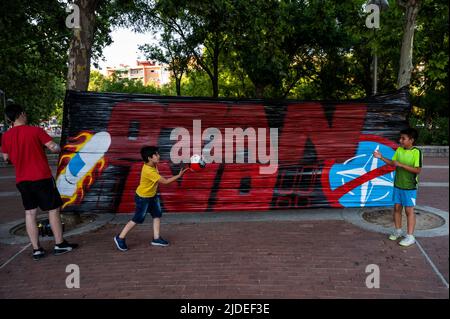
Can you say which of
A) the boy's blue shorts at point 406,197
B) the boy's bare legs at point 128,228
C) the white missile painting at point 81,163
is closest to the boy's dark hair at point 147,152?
the boy's bare legs at point 128,228

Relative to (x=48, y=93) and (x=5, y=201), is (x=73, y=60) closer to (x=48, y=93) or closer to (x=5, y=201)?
(x=5, y=201)

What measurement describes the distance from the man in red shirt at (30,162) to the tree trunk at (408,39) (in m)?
5.76

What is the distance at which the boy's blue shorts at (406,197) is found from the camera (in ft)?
15.9

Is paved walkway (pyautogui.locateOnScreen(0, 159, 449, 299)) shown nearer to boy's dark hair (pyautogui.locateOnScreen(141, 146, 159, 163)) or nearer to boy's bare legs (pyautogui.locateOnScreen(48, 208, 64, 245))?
boy's bare legs (pyautogui.locateOnScreen(48, 208, 64, 245))

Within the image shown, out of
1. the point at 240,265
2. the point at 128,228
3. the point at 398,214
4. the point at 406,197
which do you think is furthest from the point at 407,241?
the point at 128,228

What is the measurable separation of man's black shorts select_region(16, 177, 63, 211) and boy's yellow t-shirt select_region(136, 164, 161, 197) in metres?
1.19

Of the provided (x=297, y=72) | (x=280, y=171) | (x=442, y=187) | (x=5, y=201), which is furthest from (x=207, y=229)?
(x=297, y=72)

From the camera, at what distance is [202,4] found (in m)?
7.32

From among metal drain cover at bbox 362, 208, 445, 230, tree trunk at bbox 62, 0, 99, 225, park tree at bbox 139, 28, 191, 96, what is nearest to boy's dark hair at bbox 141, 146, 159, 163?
tree trunk at bbox 62, 0, 99, 225

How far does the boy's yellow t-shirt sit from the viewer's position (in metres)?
4.82

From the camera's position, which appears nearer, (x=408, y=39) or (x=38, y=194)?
(x=38, y=194)

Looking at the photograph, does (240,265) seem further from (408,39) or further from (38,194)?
(408,39)

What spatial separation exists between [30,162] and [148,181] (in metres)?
1.57

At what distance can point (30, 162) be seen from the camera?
474 centimetres
